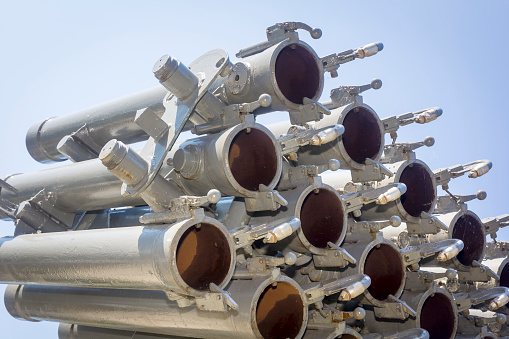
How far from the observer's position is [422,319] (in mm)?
→ 5500

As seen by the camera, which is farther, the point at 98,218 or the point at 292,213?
the point at 98,218

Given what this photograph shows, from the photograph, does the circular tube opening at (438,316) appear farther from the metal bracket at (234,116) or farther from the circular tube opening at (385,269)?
the metal bracket at (234,116)

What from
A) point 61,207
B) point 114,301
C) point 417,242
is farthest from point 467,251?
point 61,207

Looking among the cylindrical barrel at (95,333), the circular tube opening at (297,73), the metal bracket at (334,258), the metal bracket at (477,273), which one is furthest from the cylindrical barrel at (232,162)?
the metal bracket at (477,273)

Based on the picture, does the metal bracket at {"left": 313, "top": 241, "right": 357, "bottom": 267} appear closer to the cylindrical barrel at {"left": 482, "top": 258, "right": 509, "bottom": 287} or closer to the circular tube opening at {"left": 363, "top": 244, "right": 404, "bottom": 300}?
the circular tube opening at {"left": 363, "top": 244, "right": 404, "bottom": 300}

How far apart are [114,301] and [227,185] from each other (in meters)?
1.50

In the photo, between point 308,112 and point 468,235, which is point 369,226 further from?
point 468,235

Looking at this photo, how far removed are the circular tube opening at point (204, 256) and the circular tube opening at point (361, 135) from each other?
5.42 feet

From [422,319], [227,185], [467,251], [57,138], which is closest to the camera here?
[227,185]

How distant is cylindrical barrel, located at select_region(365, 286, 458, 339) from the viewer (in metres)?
5.39

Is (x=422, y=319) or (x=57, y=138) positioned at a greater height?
(x=57, y=138)

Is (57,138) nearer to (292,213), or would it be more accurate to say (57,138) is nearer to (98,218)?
(98,218)

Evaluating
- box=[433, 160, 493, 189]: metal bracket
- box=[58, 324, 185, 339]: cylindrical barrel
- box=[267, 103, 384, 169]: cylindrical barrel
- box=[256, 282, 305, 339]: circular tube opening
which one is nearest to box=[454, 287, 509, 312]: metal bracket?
box=[433, 160, 493, 189]: metal bracket

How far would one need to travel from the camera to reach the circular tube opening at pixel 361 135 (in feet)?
17.3
